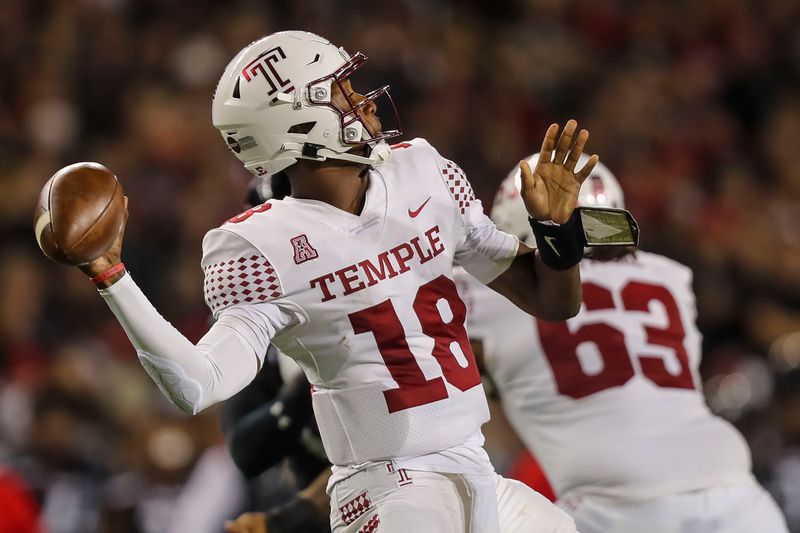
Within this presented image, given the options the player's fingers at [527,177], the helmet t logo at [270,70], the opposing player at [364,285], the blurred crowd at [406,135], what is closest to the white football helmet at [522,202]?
the opposing player at [364,285]

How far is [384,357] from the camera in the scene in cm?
306

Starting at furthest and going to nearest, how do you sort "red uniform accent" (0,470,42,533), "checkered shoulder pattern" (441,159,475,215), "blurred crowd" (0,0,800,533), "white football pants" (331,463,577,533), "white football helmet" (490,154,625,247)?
"blurred crowd" (0,0,800,533) < "red uniform accent" (0,470,42,533) < "white football helmet" (490,154,625,247) < "checkered shoulder pattern" (441,159,475,215) < "white football pants" (331,463,577,533)

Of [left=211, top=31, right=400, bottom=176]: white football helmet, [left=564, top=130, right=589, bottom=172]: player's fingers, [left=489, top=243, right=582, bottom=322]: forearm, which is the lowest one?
[left=489, top=243, right=582, bottom=322]: forearm

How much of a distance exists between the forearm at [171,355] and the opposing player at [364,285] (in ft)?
0.03

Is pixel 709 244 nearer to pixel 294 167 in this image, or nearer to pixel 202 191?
pixel 202 191

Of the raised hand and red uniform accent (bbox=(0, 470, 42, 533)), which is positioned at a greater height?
the raised hand

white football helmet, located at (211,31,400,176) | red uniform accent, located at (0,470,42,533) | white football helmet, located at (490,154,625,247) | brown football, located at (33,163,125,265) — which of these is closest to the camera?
brown football, located at (33,163,125,265)

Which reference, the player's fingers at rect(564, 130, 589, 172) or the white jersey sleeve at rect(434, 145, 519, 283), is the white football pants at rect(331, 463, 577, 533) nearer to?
the white jersey sleeve at rect(434, 145, 519, 283)

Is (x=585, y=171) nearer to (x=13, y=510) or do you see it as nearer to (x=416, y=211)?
(x=416, y=211)

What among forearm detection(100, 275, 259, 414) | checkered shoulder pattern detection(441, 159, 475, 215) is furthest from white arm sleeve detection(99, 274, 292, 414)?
checkered shoulder pattern detection(441, 159, 475, 215)

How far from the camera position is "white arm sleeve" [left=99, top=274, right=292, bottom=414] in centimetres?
270

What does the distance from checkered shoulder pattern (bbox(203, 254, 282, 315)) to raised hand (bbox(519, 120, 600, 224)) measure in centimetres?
65

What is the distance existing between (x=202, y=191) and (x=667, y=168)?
3092 millimetres

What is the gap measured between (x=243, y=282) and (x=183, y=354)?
0.31m
